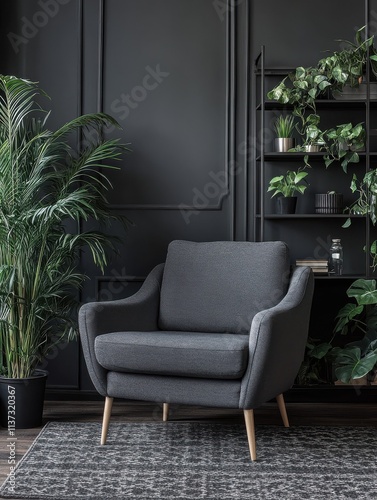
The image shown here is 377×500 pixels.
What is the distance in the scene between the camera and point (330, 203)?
13.2ft

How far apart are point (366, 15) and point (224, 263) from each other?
1.64 metres

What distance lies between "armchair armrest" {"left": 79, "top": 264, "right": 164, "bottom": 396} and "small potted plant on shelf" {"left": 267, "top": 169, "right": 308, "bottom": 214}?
2.46ft

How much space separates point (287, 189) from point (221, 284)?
2.37ft

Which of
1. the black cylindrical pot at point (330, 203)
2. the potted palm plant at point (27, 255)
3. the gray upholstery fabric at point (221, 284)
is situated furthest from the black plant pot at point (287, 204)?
the potted palm plant at point (27, 255)

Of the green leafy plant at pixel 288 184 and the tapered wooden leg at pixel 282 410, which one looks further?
the green leafy plant at pixel 288 184

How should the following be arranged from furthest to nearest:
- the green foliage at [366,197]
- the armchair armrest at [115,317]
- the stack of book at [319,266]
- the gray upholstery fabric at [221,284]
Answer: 1. the stack of book at [319,266]
2. the green foliage at [366,197]
3. the gray upholstery fabric at [221,284]
4. the armchair armrest at [115,317]

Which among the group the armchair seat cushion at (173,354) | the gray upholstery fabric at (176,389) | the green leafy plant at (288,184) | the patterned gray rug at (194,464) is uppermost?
the green leafy plant at (288,184)

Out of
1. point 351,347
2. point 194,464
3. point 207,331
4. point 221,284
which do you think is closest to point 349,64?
point 221,284

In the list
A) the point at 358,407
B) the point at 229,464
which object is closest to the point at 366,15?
the point at 358,407

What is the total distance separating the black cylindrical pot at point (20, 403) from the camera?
3514 mm

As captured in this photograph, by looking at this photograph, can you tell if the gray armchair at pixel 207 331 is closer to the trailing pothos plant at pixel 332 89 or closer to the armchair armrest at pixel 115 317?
the armchair armrest at pixel 115 317

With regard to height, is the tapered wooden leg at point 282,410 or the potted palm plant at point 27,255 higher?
the potted palm plant at point 27,255

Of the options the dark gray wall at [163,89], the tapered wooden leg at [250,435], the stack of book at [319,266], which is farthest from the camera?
the dark gray wall at [163,89]

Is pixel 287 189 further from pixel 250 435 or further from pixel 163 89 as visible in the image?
pixel 250 435
